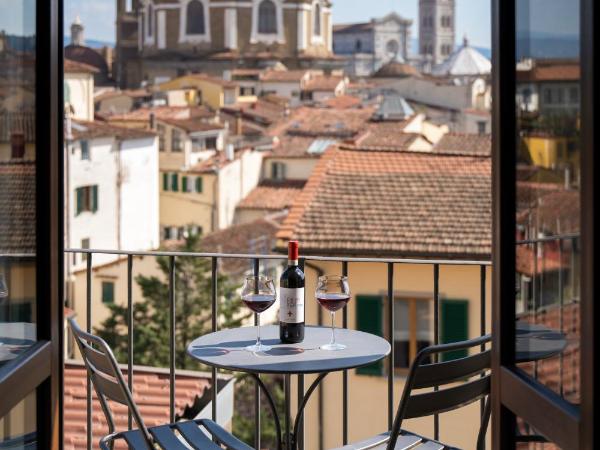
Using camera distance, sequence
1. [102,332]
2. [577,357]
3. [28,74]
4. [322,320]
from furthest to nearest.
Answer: [102,332], [322,320], [28,74], [577,357]

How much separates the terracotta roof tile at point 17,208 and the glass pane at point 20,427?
342 mm

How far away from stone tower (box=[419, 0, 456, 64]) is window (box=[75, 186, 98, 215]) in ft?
270

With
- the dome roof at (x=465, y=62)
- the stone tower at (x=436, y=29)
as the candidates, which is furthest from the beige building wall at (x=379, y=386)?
the stone tower at (x=436, y=29)

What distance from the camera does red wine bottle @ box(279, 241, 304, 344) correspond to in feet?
9.54

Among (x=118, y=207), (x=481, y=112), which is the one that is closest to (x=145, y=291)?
(x=118, y=207)

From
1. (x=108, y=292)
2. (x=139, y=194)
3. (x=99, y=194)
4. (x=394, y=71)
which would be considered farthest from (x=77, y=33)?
(x=108, y=292)

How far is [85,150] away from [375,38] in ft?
226

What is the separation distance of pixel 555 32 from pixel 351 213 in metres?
17.6

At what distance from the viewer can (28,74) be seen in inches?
95.4

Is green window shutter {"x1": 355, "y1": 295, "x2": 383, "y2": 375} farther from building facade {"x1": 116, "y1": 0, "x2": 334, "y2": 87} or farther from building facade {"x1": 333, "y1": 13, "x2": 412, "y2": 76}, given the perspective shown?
building facade {"x1": 333, "y1": 13, "x2": 412, "y2": 76}

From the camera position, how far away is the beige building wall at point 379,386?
554 inches

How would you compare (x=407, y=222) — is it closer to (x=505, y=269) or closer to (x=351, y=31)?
(x=505, y=269)

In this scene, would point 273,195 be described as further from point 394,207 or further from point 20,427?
point 20,427

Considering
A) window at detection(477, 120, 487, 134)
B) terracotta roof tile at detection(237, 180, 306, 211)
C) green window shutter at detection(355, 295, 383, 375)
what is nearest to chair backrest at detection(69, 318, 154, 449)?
green window shutter at detection(355, 295, 383, 375)
